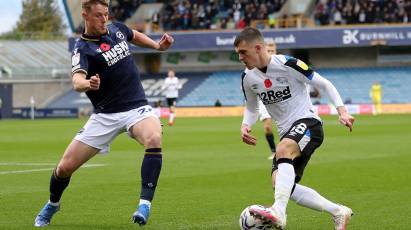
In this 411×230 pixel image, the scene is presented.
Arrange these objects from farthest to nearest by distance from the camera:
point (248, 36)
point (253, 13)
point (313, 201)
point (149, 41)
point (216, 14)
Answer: point (216, 14), point (253, 13), point (149, 41), point (313, 201), point (248, 36)

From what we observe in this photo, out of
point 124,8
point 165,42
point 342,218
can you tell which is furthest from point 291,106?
point 124,8

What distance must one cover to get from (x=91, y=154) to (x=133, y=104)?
0.67 metres

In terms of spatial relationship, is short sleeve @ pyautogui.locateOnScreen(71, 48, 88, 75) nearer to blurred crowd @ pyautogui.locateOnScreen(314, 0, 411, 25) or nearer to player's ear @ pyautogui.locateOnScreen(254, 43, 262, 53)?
player's ear @ pyautogui.locateOnScreen(254, 43, 262, 53)

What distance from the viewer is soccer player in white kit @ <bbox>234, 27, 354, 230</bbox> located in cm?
815

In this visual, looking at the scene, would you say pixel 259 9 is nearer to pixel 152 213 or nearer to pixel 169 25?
pixel 169 25

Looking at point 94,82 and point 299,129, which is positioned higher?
point 94,82

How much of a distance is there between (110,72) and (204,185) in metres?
4.47

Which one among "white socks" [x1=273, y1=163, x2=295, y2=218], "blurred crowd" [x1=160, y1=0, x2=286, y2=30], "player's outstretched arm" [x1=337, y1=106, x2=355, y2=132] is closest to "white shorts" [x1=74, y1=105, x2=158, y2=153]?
"white socks" [x1=273, y1=163, x2=295, y2=218]

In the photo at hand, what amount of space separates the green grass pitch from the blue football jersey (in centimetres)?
125

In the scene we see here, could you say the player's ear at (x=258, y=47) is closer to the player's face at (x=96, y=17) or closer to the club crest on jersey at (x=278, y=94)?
the club crest on jersey at (x=278, y=94)

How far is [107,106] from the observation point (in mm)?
9117

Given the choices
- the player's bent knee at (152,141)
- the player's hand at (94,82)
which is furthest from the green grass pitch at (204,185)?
the player's hand at (94,82)

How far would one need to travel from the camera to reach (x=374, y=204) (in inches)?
415

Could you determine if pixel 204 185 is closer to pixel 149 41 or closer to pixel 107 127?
pixel 149 41
